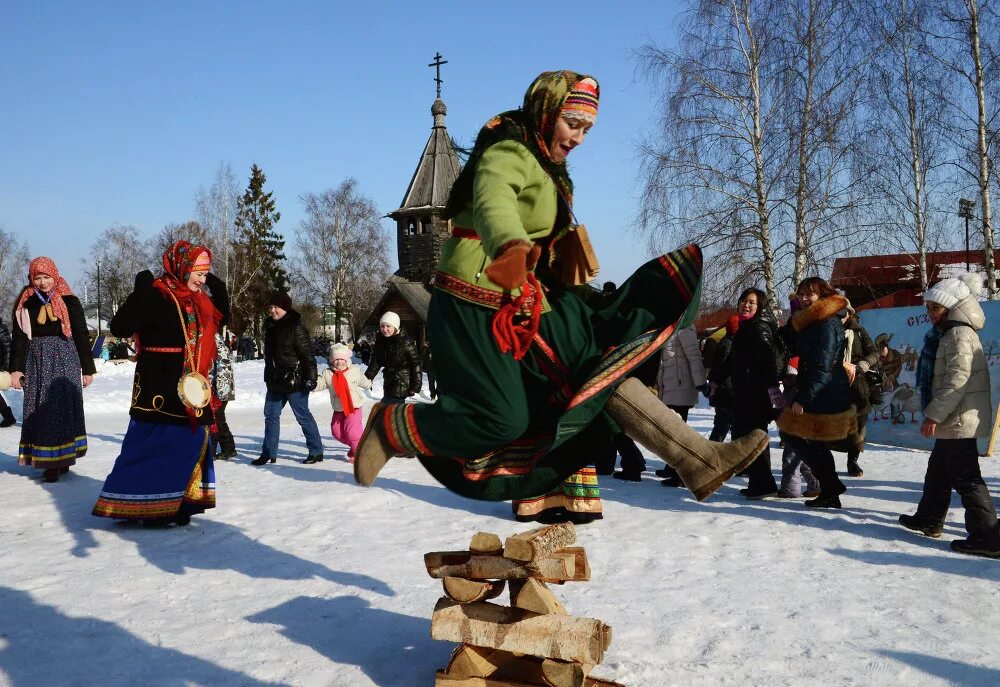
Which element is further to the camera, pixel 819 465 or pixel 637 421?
pixel 819 465

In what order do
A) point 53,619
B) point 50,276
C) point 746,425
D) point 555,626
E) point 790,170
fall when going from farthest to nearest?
point 790,170 < point 50,276 < point 746,425 < point 53,619 < point 555,626

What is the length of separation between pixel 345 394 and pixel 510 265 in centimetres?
717

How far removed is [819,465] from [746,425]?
76 centimetres

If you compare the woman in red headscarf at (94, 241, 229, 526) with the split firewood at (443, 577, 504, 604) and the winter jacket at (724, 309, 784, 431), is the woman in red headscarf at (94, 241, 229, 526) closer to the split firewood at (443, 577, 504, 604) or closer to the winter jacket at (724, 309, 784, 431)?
the split firewood at (443, 577, 504, 604)

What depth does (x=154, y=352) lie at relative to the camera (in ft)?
19.7

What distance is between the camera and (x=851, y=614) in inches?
164

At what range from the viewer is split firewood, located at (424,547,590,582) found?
11.0 ft

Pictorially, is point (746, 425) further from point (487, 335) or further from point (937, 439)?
point (487, 335)

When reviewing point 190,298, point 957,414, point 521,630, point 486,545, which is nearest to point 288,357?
point 190,298

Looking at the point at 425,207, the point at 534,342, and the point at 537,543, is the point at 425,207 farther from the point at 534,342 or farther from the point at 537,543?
the point at 534,342

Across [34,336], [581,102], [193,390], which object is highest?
[581,102]

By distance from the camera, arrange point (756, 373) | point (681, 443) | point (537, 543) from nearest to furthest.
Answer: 1. point (681, 443)
2. point (537, 543)
3. point (756, 373)

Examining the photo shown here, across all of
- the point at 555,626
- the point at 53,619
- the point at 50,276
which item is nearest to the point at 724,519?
the point at 555,626

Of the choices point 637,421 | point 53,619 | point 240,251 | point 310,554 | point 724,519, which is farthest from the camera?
point 240,251
